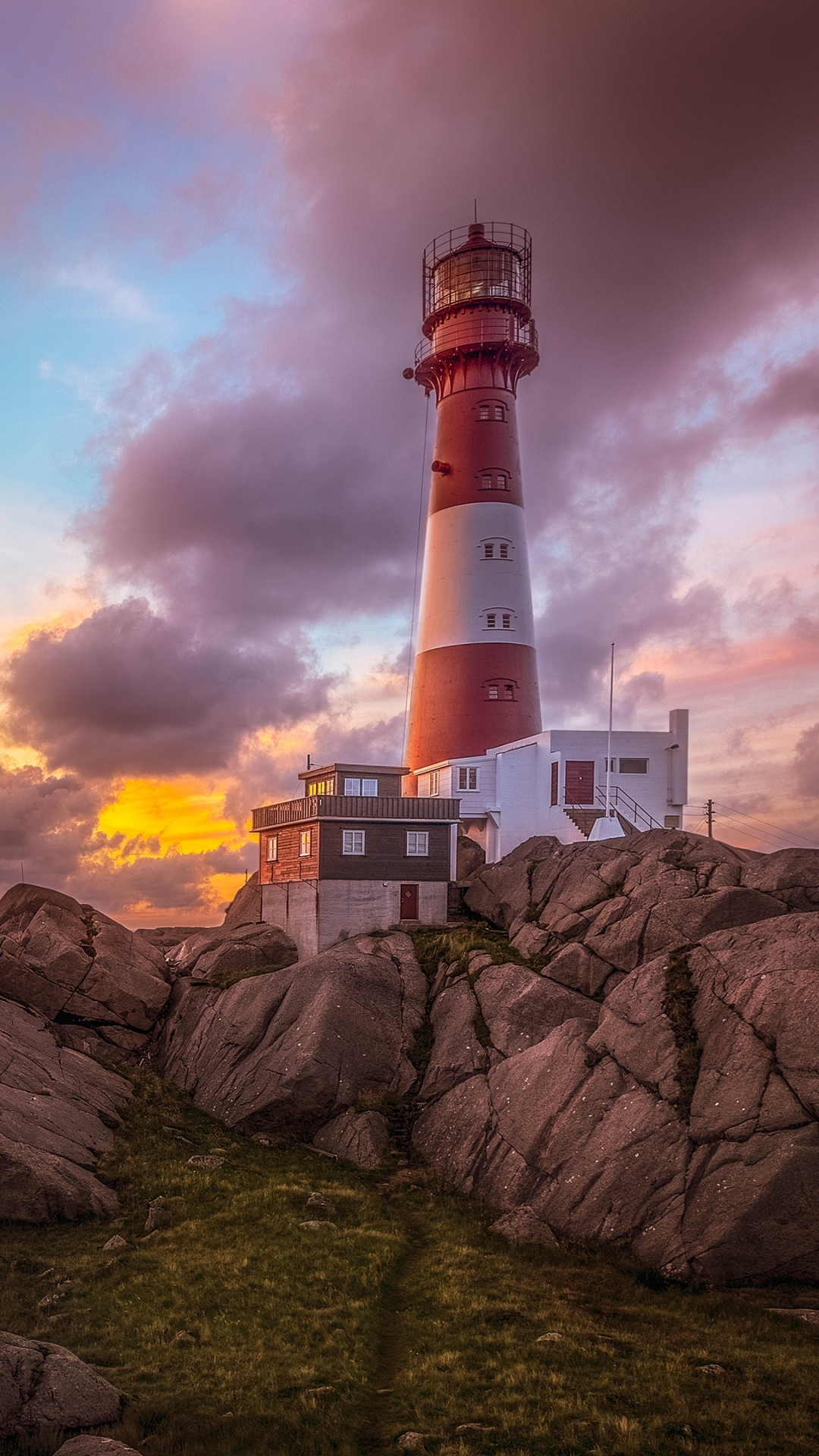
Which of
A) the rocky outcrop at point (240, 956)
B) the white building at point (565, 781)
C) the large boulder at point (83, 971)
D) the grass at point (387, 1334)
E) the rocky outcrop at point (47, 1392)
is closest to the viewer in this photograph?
the rocky outcrop at point (47, 1392)

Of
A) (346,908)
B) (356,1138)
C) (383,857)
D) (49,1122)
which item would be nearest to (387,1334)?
(356,1138)

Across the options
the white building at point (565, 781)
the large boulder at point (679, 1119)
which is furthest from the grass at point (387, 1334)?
the white building at point (565, 781)

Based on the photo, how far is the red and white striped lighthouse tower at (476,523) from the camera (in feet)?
200

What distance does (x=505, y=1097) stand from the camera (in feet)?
109

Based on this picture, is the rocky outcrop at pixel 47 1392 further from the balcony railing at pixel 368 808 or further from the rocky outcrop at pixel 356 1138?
the balcony railing at pixel 368 808

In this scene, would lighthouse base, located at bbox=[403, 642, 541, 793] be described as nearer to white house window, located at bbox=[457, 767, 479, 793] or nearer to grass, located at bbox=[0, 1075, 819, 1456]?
white house window, located at bbox=[457, 767, 479, 793]

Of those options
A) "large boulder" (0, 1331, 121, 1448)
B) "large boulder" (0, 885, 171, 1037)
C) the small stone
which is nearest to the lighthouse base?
"large boulder" (0, 885, 171, 1037)

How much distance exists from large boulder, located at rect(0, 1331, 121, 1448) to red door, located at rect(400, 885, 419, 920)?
32.7m

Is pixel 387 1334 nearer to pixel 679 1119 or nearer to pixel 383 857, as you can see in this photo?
pixel 679 1119

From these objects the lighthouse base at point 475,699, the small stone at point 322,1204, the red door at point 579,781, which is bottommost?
the small stone at point 322,1204

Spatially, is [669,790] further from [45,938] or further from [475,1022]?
[45,938]

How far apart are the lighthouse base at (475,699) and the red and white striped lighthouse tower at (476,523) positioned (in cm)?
6

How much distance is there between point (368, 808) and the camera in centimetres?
5106

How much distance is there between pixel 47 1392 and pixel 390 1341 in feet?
25.7
